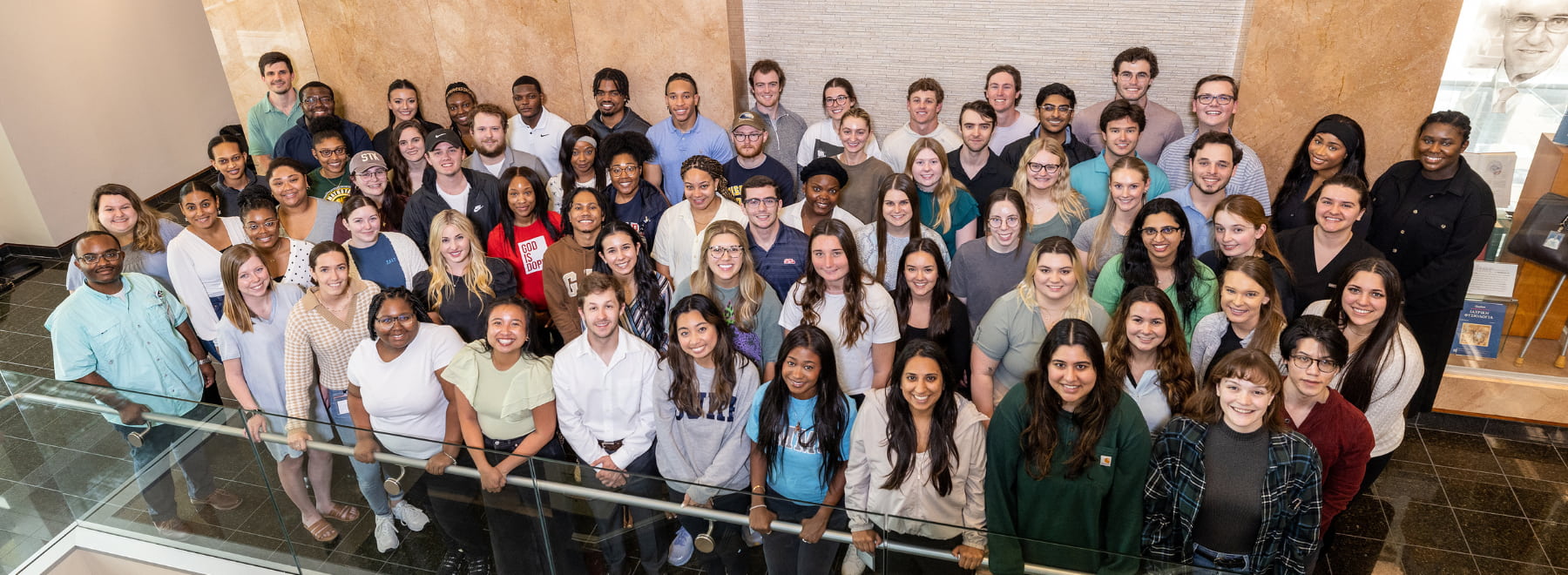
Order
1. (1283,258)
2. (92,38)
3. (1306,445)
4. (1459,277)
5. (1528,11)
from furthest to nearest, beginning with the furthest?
1. (92,38)
2. (1528,11)
3. (1459,277)
4. (1283,258)
5. (1306,445)

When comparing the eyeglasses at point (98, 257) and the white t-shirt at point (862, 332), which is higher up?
the eyeglasses at point (98, 257)

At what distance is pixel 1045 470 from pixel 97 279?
15.3ft

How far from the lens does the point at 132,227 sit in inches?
219

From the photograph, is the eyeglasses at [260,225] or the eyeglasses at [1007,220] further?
the eyeglasses at [260,225]

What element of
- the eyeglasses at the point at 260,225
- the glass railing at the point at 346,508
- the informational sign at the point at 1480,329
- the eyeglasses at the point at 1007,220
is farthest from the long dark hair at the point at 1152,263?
the eyeglasses at the point at 260,225

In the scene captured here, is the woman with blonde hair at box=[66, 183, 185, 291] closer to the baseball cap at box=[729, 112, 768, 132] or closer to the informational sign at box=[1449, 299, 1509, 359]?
the baseball cap at box=[729, 112, 768, 132]

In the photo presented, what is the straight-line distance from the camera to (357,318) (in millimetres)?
4824

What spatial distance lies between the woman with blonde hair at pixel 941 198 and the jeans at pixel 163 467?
12.6 ft

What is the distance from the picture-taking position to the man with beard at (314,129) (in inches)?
278

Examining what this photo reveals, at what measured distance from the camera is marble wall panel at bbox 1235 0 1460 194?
6039 mm

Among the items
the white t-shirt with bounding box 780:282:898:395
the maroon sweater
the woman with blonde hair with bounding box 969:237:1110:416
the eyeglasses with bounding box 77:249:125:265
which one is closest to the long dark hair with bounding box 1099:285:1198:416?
the woman with blonde hair with bounding box 969:237:1110:416

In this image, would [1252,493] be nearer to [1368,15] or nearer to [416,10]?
[1368,15]

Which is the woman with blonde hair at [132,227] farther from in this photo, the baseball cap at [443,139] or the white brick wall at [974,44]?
the white brick wall at [974,44]

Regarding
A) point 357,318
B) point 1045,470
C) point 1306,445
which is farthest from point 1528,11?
point 357,318
